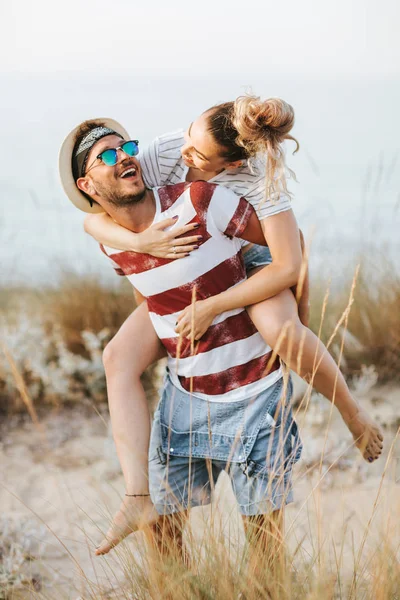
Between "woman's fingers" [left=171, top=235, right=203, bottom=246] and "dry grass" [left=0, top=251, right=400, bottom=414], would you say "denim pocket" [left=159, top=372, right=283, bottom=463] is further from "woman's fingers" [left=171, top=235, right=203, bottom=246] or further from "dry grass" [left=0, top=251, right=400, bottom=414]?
"dry grass" [left=0, top=251, right=400, bottom=414]

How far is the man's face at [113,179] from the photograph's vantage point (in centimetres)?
206

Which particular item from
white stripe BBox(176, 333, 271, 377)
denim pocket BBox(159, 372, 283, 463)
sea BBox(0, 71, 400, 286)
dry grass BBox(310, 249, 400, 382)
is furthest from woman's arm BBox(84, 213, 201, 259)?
sea BBox(0, 71, 400, 286)

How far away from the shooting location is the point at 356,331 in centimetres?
502

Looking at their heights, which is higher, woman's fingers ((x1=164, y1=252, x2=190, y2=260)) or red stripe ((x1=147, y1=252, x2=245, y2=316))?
woman's fingers ((x1=164, y1=252, x2=190, y2=260))

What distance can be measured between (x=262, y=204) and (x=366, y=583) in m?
1.26

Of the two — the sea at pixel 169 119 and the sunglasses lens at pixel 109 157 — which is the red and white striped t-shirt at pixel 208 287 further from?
the sea at pixel 169 119

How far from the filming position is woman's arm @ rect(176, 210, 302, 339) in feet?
6.63

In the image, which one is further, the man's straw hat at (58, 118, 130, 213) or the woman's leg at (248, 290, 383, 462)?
the man's straw hat at (58, 118, 130, 213)

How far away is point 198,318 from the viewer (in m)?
2.05

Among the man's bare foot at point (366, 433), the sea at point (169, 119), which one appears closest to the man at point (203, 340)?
the man's bare foot at point (366, 433)

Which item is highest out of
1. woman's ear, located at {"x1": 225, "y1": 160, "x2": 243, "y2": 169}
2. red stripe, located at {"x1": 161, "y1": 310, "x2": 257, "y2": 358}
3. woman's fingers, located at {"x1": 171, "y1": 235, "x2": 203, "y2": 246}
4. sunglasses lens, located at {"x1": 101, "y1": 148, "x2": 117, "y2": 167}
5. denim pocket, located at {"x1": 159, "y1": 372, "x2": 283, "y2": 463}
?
sunglasses lens, located at {"x1": 101, "y1": 148, "x2": 117, "y2": 167}

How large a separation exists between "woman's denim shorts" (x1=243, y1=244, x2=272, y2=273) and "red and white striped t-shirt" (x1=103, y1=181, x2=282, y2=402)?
10 centimetres

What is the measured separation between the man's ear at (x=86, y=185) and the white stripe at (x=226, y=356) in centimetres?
61

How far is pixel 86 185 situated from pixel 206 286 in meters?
0.51
